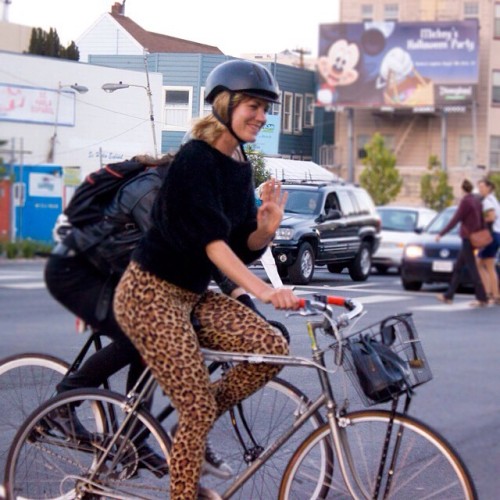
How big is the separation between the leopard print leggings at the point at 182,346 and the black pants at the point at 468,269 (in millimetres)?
13453

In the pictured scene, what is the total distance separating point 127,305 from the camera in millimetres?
4293

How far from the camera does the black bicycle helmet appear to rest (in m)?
4.25

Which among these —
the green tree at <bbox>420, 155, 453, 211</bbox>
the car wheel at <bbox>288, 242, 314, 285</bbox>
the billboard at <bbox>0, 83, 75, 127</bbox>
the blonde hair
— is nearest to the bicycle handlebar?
the blonde hair

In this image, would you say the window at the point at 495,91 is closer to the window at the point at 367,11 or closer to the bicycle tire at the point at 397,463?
the window at the point at 367,11

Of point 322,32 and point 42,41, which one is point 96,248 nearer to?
point 42,41

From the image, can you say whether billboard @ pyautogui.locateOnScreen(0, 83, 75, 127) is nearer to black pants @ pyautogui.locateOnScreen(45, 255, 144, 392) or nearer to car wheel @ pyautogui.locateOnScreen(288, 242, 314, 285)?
car wheel @ pyautogui.locateOnScreen(288, 242, 314, 285)

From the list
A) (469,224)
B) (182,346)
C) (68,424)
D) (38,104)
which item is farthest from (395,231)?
(182,346)

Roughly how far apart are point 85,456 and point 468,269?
13645 mm

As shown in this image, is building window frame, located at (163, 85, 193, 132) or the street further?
the street

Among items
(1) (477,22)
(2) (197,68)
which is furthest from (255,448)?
(1) (477,22)

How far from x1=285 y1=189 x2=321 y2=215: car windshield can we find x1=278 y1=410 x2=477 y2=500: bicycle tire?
168 cm

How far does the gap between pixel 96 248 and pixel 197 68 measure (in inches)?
63.1

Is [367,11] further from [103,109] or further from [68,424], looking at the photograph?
[68,424]

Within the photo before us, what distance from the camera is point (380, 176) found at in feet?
174
